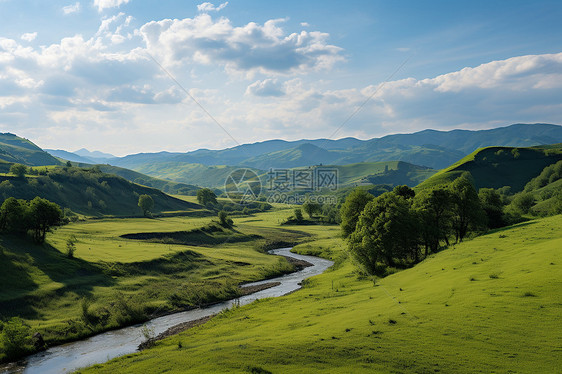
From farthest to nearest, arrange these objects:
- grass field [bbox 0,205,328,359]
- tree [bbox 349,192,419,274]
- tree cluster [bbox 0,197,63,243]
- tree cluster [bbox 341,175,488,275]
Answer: tree cluster [bbox 0,197,63,243]
tree cluster [bbox 341,175,488,275]
tree [bbox 349,192,419,274]
grass field [bbox 0,205,328,359]

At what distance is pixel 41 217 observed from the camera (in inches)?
2859

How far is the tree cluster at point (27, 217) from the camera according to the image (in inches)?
2778

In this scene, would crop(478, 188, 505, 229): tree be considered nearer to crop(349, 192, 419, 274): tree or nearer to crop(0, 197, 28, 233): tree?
crop(349, 192, 419, 274): tree

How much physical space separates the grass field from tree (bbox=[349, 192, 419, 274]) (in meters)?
29.9

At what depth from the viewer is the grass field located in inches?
2031

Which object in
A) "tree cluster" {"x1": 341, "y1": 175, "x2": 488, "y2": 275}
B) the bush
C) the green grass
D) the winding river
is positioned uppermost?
"tree cluster" {"x1": 341, "y1": 175, "x2": 488, "y2": 275}

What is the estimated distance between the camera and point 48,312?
52188 millimetres

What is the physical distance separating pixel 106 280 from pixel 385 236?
193ft

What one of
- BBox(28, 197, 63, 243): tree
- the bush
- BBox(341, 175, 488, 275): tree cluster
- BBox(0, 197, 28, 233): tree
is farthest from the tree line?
BBox(0, 197, 28, 233): tree

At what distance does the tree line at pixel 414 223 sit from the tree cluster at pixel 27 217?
69.4 metres

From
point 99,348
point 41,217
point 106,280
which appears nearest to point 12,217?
point 41,217

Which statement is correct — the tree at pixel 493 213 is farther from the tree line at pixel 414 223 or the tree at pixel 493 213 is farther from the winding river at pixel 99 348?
the winding river at pixel 99 348

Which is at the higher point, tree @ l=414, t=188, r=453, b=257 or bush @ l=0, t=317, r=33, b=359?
tree @ l=414, t=188, r=453, b=257

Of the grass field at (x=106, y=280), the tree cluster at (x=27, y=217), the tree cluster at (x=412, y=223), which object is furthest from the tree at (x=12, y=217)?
the tree cluster at (x=412, y=223)
